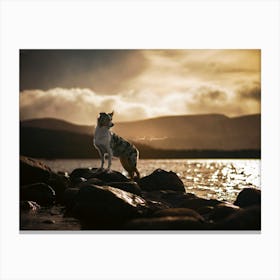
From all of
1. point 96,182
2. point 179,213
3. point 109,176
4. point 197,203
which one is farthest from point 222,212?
point 96,182

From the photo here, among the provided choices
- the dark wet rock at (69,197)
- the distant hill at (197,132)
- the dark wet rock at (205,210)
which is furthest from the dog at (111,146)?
the dark wet rock at (205,210)

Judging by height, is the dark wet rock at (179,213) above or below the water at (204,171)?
below

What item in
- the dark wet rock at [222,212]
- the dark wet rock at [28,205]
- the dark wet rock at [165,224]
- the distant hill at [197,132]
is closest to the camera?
the dark wet rock at [165,224]

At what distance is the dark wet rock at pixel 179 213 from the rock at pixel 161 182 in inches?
17.1

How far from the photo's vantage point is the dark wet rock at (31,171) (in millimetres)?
5938

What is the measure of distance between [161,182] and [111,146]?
0.78 m

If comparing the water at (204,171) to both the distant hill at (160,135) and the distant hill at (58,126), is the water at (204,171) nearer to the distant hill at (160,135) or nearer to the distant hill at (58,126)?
the distant hill at (160,135)

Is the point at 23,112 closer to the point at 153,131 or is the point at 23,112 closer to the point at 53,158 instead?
the point at 53,158

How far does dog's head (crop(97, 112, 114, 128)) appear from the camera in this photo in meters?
6.09

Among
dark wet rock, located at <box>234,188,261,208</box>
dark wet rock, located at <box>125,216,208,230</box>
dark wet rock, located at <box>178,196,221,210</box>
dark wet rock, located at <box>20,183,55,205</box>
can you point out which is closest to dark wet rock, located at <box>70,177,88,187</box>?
dark wet rock, located at <box>20,183,55,205</box>

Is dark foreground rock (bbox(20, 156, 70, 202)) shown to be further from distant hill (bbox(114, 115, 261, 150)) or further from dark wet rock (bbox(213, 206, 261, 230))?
dark wet rock (bbox(213, 206, 261, 230))

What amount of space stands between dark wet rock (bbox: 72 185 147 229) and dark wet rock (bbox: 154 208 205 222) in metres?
0.20
